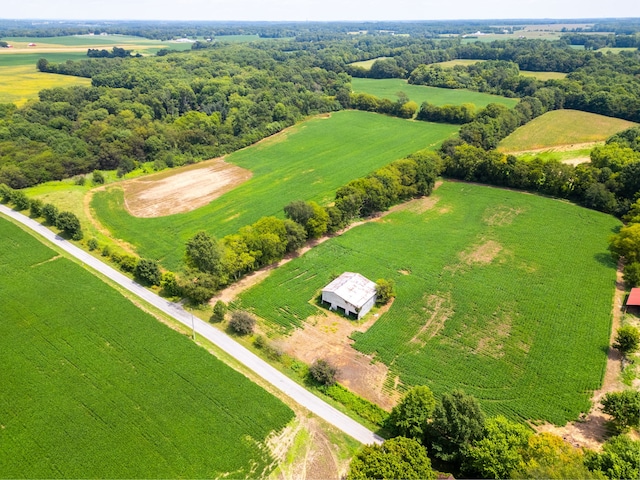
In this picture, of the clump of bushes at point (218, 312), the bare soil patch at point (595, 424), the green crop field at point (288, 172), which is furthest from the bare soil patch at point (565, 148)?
the clump of bushes at point (218, 312)

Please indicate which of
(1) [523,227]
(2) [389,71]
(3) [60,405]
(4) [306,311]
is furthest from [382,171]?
(2) [389,71]

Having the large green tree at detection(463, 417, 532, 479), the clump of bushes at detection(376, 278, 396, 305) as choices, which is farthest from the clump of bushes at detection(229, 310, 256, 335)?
the large green tree at detection(463, 417, 532, 479)

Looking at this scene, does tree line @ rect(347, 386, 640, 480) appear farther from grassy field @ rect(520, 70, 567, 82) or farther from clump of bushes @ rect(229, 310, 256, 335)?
grassy field @ rect(520, 70, 567, 82)

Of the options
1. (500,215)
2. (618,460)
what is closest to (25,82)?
(500,215)

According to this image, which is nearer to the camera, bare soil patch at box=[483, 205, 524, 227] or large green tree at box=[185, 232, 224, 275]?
large green tree at box=[185, 232, 224, 275]

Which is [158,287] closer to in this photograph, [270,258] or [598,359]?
[270,258]

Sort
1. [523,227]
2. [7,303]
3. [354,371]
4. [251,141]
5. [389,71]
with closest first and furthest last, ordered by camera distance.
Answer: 1. [354,371]
2. [7,303]
3. [523,227]
4. [251,141]
5. [389,71]
